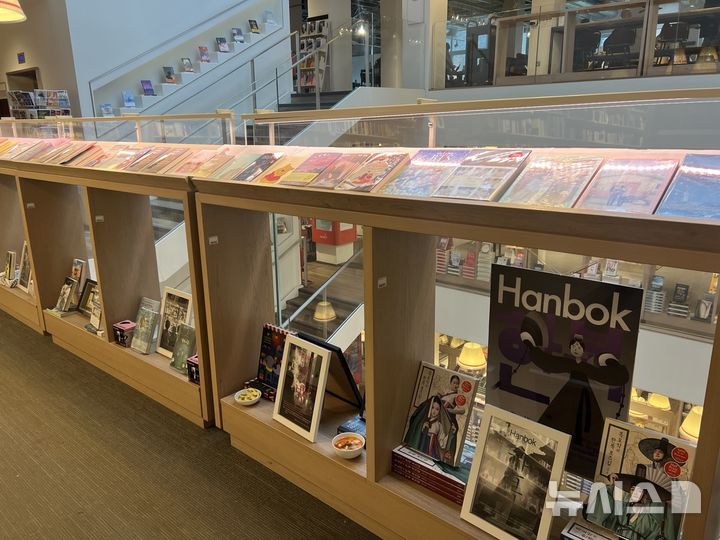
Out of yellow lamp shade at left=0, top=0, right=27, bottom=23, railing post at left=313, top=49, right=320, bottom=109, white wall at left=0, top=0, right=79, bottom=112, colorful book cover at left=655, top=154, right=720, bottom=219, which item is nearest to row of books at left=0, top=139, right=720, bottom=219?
colorful book cover at left=655, top=154, right=720, bottom=219

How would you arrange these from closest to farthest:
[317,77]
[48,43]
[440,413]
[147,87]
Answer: [440,413]
[317,77]
[48,43]
[147,87]

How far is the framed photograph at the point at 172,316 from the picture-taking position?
2.69 meters

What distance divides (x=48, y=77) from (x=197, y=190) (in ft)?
25.8

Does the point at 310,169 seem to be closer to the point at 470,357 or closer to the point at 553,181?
the point at 553,181

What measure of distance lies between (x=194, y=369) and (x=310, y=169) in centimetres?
118

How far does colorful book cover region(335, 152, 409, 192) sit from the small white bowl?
1086mm

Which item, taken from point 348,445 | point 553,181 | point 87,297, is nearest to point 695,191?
point 553,181

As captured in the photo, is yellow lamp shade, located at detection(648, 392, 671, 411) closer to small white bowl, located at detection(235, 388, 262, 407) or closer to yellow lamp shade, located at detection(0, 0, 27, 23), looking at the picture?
small white bowl, located at detection(235, 388, 262, 407)

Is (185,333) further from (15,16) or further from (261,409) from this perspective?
(15,16)

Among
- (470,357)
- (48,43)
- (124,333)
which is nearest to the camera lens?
(124,333)

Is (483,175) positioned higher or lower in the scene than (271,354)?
higher

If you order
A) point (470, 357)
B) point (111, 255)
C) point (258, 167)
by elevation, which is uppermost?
point (258, 167)

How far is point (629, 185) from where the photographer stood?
4.00 ft

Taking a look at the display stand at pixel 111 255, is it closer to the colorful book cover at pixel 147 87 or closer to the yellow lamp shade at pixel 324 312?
the yellow lamp shade at pixel 324 312
